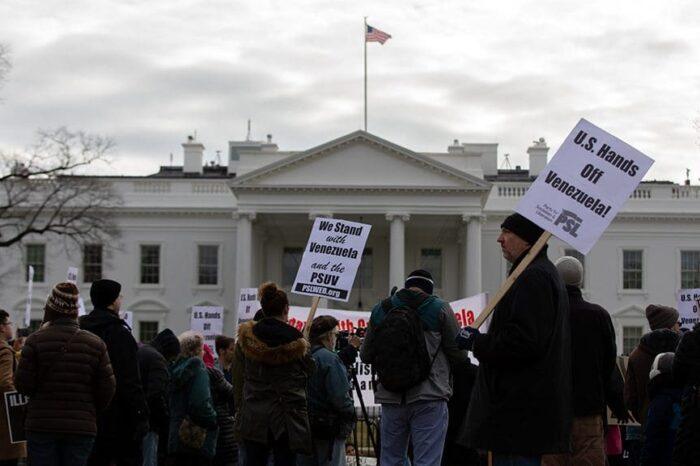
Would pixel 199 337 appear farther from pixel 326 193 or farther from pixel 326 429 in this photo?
pixel 326 193

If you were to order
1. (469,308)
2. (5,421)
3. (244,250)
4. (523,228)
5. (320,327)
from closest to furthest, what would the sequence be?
(523,228), (5,421), (320,327), (469,308), (244,250)

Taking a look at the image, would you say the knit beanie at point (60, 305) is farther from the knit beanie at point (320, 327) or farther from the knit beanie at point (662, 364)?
the knit beanie at point (662, 364)

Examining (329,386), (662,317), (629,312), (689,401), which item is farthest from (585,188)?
(629,312)

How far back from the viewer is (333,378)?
9.44 metres

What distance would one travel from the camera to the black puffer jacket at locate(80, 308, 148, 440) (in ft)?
29.5

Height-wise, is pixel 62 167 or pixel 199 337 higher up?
pixel 62 167

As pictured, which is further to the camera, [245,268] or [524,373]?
[245,268]

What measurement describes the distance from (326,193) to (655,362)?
4385 centimetres

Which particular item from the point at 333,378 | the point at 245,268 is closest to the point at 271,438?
the point at 333,378

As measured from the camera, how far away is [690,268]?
55.8m

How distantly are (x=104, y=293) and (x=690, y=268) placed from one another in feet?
164

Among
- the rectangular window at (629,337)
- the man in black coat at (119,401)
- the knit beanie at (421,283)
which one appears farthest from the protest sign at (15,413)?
the rectangular window at (629,337)

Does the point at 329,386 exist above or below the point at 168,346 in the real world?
below

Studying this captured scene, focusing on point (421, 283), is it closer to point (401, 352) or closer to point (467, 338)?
point (401, 352)
